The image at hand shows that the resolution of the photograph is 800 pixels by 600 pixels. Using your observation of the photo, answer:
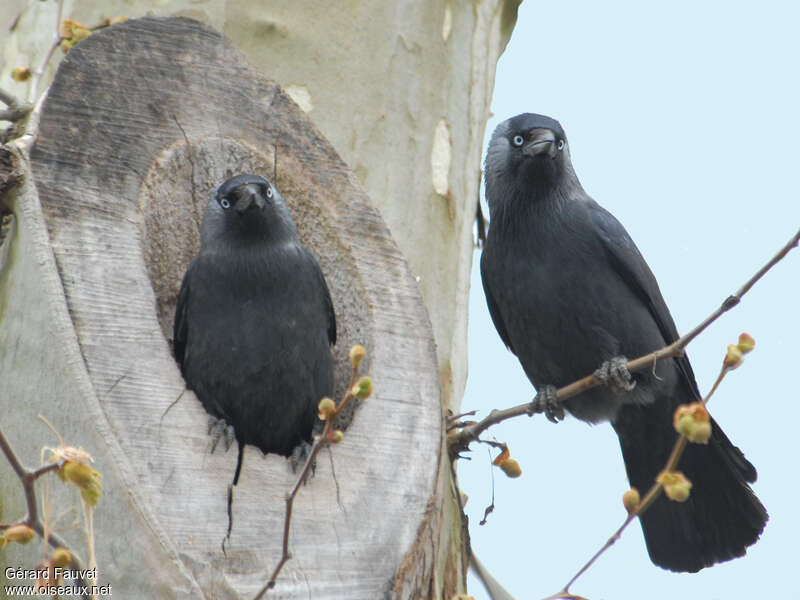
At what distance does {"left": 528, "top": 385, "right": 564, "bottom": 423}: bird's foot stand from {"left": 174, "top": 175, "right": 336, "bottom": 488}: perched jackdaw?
3.59 ft

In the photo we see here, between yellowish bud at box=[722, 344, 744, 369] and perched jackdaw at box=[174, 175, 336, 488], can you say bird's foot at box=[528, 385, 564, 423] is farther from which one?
yellowish bud at box=[722, 344, 744, 369]

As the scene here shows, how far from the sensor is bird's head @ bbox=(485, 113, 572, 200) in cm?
469

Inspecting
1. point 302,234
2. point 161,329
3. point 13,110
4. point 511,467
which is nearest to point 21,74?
point 13,110

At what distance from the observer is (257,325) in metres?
3.69

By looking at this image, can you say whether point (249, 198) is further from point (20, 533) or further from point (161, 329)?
point (20, 533)

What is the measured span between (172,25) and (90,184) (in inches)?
27.8

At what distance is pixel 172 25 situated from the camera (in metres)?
3.43

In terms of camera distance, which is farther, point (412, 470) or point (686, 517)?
point (686, 517)

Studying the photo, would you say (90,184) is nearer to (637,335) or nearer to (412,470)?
(412,470)

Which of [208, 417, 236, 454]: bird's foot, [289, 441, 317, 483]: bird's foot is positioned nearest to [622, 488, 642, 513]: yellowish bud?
[289, 441, 317, 483]: bird's foot

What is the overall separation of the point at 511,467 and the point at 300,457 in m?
0.65

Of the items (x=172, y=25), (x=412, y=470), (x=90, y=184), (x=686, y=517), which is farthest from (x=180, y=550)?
(x=686, y=517)

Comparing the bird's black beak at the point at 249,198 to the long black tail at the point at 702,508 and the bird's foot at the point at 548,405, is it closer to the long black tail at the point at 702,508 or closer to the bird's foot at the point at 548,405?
the bird's foot at the point at 548,405

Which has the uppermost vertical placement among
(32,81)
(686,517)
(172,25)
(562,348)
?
(172,25)
